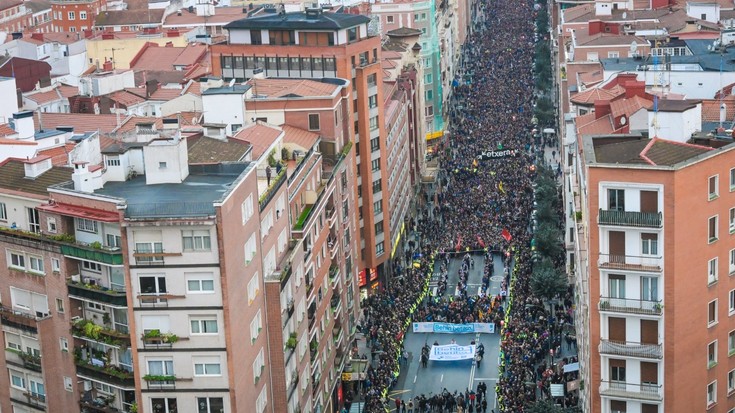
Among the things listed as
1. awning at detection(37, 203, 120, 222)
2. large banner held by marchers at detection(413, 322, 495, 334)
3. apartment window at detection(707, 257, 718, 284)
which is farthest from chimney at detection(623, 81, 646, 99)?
awning at detection(37, 203, 120, 222)

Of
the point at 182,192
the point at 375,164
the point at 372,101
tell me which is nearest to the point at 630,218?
the point at 182,192

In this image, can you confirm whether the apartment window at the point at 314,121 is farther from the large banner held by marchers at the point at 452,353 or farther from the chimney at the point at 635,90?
the chimney at the point at 635,90

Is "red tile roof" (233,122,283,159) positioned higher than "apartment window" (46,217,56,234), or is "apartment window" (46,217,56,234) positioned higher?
"red tile roof" (233,122,283,159)

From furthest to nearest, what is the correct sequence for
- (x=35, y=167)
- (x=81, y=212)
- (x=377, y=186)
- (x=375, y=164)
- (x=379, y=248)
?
(x=377, y=186)
(x=379, y=248)
(x=375, y=164)
(x=35, y=167)
(x=81, y=212)

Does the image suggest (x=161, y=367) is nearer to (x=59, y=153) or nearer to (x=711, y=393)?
(x=59, y=153)

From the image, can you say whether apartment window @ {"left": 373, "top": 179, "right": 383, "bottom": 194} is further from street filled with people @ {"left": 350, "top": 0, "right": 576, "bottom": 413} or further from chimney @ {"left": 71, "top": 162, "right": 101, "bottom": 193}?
chimney @ {"left": 71, "top": 162, "right": 101, "bottom": 193}

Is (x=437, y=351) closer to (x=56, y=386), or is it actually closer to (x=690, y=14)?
(x=56, y=386)

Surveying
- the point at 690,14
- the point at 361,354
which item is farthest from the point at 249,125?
the point at 690,14
